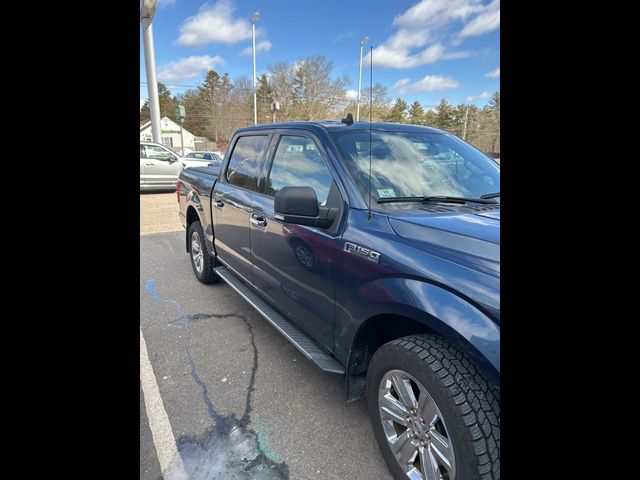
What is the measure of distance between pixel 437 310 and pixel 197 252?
3.98 metres

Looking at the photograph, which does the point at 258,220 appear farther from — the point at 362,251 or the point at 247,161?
the point at 362,251

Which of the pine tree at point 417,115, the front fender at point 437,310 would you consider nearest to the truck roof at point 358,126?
the pine tree at point 417,115

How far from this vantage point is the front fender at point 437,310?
147cm

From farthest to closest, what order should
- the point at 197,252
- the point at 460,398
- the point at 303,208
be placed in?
the point at 197,252 → the point at 303,208 → the point at 460,398

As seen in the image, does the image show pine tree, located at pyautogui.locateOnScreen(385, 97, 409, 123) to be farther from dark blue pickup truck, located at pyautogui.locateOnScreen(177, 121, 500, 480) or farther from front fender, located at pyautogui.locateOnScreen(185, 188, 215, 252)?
front fender, located at pyautogui.locateOnScreen(185, 188, 215, 252)

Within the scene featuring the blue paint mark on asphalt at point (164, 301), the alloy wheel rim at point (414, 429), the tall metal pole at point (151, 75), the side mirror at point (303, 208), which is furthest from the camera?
the tall metal pole at point (151, 75)

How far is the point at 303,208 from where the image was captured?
2203mm

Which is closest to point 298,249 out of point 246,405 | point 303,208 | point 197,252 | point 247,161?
point 303,208

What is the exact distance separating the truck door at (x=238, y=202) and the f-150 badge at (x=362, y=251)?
1408mm

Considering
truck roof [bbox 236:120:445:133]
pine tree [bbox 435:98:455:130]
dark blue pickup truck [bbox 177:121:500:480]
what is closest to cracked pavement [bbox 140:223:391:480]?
dark blue pickup truck [bbox 177:121:500:480]

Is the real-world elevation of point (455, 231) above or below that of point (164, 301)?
above

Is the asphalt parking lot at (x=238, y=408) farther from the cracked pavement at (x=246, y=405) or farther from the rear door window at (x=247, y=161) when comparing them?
the rear door window at (x=247, y=161)
